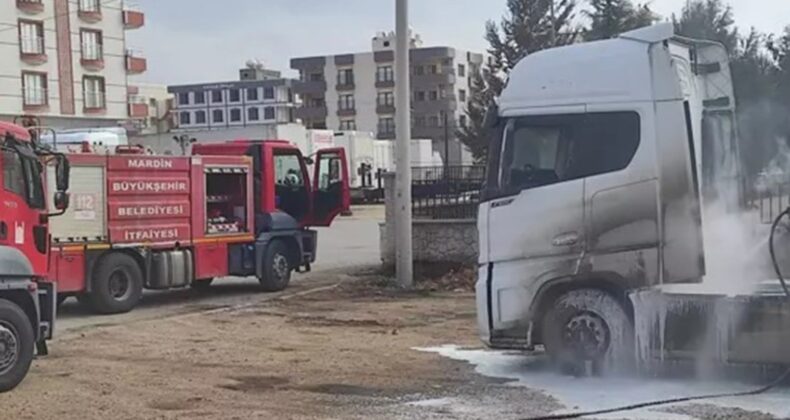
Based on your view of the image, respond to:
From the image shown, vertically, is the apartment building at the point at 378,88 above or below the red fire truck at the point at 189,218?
above

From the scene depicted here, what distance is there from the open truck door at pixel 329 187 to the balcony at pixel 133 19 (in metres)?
47.7

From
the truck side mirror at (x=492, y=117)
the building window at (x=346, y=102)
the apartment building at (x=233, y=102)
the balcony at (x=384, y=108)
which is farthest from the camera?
the building window at (x=346, y=102)

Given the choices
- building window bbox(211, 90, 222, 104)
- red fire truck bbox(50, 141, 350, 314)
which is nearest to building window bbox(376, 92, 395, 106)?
building window bbox(211, 90, 222, 104)

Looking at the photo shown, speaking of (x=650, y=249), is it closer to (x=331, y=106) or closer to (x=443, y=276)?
(x=443, y=276)

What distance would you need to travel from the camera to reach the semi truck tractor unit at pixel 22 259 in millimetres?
9969

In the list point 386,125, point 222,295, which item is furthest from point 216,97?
point 222,295

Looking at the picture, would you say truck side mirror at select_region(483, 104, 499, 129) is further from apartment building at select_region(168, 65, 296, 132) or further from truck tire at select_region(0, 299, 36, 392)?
apartment building at select_region(168, 65, 296, 132)

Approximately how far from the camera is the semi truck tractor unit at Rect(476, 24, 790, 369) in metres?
9.66

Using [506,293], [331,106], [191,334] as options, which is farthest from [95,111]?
[506,293]

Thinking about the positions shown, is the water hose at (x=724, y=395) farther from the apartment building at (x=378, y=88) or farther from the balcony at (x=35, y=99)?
the apartment building at (x=378, y=88)

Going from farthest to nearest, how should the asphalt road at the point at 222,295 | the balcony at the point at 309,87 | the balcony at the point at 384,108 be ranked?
the balcony at the point at 309,87, the balcony at the point at 384,108, the asphalt road at the point at 222,295

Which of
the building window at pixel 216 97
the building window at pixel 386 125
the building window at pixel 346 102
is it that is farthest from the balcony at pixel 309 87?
the building window at pixel 216 97

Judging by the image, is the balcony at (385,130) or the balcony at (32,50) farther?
the balcony at (385,130)

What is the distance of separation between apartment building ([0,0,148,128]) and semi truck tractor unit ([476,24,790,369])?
49310 mm
